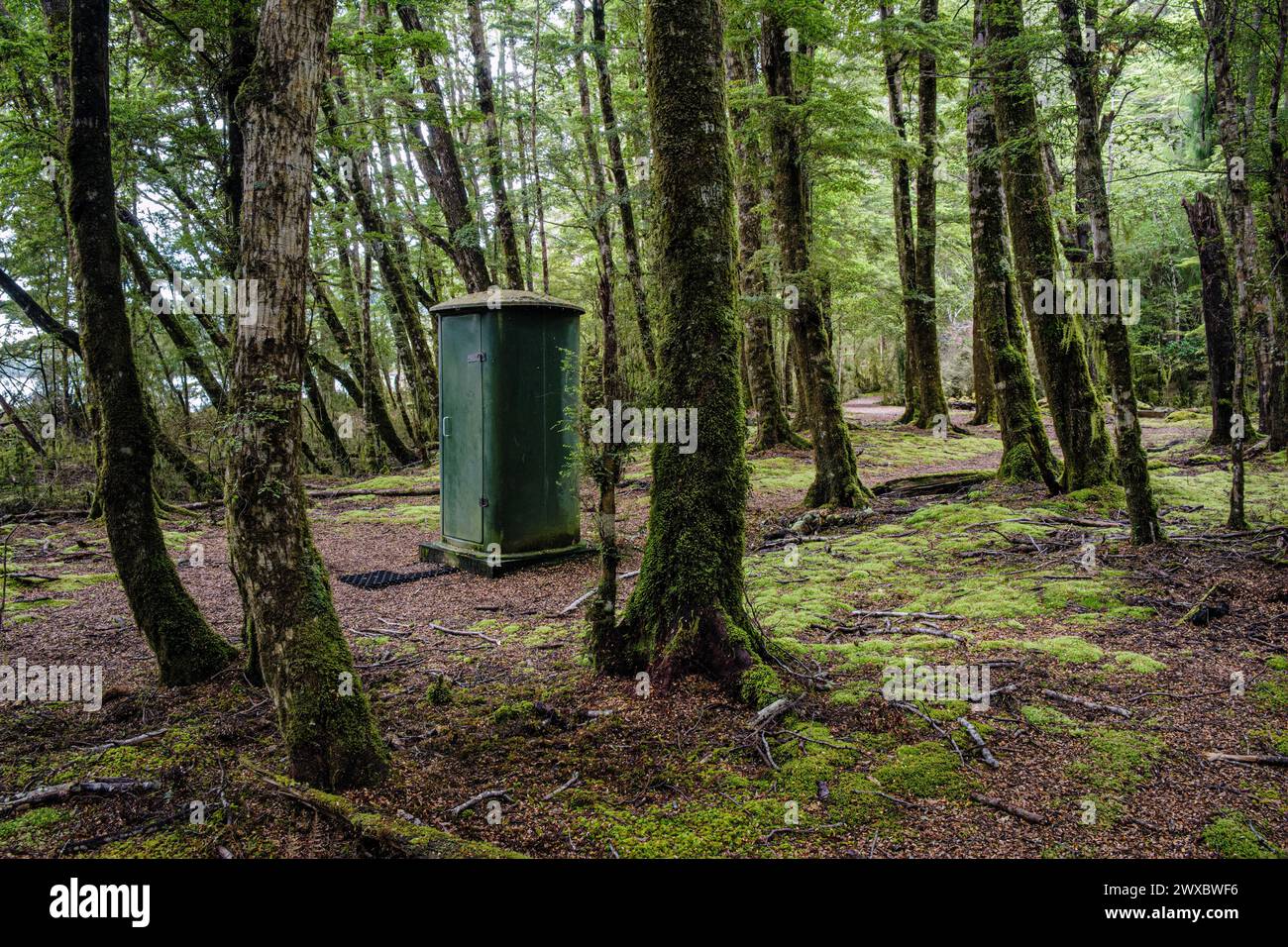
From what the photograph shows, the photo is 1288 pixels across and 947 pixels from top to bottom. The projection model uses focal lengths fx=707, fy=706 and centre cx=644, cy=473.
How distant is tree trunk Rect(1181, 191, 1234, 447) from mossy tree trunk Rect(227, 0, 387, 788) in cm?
1359

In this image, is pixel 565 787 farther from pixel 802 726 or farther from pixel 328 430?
pixel 328 430

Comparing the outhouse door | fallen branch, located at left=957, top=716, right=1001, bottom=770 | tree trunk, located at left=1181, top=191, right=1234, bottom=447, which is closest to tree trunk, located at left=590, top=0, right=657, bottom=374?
the outhouse door

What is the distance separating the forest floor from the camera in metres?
2.92

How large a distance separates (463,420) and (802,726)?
562cm

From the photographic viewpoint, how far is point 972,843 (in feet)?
9.19

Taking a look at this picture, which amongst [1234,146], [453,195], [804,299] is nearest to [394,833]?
[1234,146]

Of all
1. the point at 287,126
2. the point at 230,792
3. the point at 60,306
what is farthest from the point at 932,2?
the point at 60,306

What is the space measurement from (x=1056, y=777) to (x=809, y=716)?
114cm

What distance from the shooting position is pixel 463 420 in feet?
26.6

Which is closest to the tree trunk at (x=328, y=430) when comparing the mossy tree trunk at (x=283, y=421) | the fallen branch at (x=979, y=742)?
the mossy tree trunk at (x=283, y=421)

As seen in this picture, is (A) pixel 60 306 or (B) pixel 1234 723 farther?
(A) pixel 60 306

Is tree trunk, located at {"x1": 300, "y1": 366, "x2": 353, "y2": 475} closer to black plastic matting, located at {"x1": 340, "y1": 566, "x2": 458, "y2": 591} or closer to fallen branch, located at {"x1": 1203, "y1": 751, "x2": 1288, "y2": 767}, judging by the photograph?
black plastic matting, located at {"x1": 340, "y1": 566, "x2": 458, "y2": 591}

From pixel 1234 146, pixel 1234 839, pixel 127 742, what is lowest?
pixel 1234 839
